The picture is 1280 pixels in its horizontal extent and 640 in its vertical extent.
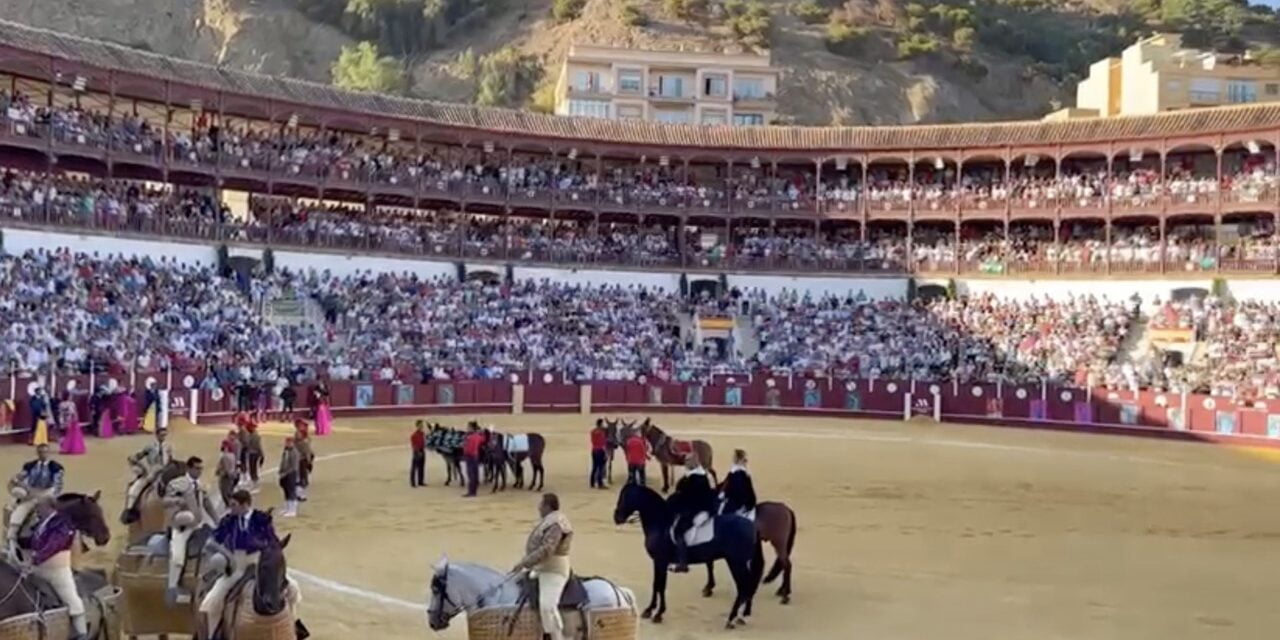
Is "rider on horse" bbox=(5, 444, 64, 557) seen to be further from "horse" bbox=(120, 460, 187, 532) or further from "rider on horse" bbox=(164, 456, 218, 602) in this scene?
"horse" bbox=(120, 460, 187, 532)


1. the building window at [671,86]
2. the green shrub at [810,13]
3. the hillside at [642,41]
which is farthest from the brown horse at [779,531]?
the green shrub at [810,13]

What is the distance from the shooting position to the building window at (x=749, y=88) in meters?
80.4

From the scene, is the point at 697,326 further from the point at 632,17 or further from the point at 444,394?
the point at 632,17

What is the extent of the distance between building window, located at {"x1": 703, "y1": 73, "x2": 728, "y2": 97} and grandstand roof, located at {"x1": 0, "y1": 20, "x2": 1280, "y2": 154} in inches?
1213

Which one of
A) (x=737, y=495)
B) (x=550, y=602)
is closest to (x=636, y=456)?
(x=737, y=495)

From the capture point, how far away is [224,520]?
8609mm

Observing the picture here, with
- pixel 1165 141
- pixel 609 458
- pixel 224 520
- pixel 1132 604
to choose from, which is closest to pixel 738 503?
pixel 1132 604

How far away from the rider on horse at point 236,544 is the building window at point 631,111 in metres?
69.6

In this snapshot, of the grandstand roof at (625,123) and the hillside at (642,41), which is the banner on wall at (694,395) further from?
the hillside at (642,41)

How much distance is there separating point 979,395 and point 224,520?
30.1m

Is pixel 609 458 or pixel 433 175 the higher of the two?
pixel 433 175

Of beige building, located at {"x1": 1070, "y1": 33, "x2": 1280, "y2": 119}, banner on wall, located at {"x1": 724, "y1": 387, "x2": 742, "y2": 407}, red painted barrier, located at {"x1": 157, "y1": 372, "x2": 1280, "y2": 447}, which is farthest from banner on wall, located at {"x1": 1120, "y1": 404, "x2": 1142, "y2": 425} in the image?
beige building, located at {"x1": 1070, "y1": 33, "x2": 1280, "y2": 119}

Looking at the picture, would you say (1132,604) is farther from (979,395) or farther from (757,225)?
(757,225)

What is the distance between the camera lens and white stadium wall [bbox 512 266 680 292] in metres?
45.0
